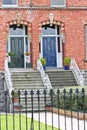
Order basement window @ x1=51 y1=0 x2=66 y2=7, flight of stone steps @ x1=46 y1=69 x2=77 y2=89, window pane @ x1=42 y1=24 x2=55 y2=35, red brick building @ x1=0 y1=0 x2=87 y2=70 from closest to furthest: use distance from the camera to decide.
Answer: flight of stone steps @ x1=46 y1=69 x2=77 y2=89
red brick building @ x1=0 y1=0 x2=87 y2=70
basement window @ x1=51 y1=0 x2=66 y2=7
window pane @ x1=42 y1=24 x2=55 y2=35

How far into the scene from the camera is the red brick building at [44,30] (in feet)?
103

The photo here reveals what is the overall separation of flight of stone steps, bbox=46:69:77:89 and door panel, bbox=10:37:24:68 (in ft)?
6.54

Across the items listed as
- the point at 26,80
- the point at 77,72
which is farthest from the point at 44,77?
the point at 77,72

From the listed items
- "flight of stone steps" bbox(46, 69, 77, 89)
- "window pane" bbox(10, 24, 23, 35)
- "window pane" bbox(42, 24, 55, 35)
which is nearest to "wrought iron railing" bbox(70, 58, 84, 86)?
"flight of stone steps" bbox(46, 69, 77, 89)

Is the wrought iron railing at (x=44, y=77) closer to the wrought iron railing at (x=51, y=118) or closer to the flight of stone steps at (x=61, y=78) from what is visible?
the flight of stone steps at (x=61, y=78)

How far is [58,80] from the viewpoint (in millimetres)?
30141

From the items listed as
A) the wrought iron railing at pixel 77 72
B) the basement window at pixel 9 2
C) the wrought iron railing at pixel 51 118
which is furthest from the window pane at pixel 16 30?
the wrought iron railing at pixel 51 118

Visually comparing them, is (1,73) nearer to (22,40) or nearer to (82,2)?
(22,40)

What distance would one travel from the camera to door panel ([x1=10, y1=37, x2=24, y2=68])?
104 feet

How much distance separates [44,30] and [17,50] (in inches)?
95.7

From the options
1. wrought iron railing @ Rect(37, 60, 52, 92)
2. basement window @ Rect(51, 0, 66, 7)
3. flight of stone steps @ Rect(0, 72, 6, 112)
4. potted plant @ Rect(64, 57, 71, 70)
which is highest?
basement window @ Rect(51, 0, 66, 7)

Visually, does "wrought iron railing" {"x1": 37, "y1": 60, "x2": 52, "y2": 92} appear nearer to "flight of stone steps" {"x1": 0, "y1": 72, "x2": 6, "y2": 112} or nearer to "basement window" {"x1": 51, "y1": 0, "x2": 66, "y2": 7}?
"flight of stone steps" {"x1": 0, "y1": 72, "x2": 6, "y2": 112}

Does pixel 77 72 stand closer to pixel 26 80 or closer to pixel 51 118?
pixel 26 80

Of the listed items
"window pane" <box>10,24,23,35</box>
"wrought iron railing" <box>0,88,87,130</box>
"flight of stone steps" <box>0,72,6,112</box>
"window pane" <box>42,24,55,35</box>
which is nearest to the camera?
"wrought iron railing" <box>0,88,87,130</box>
